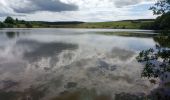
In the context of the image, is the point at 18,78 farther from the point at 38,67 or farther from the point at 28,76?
the point at 38,67

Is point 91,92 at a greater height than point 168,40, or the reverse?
point 168,40

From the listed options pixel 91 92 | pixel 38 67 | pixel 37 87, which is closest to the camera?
pixel 91 92

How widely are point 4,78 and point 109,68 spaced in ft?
40.2

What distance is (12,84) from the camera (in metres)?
23.7

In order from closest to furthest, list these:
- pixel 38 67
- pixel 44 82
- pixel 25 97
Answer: pixel 25 97, pixel 44 82, pixel 38 67

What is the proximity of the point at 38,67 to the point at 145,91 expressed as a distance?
46.7 ft

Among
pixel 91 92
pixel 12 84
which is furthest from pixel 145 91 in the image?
pixel 12 84

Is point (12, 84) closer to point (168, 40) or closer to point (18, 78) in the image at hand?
point (18, 78)

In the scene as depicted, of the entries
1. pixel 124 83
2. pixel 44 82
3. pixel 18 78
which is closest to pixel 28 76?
pixel 18 78

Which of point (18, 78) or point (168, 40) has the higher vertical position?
point (168, 40)

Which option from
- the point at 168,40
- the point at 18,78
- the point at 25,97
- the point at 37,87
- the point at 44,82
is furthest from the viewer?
the point at 18,78

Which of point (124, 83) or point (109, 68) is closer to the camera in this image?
point (124, 83)

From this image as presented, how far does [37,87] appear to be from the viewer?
2266cm

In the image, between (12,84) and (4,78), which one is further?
(4,78)
